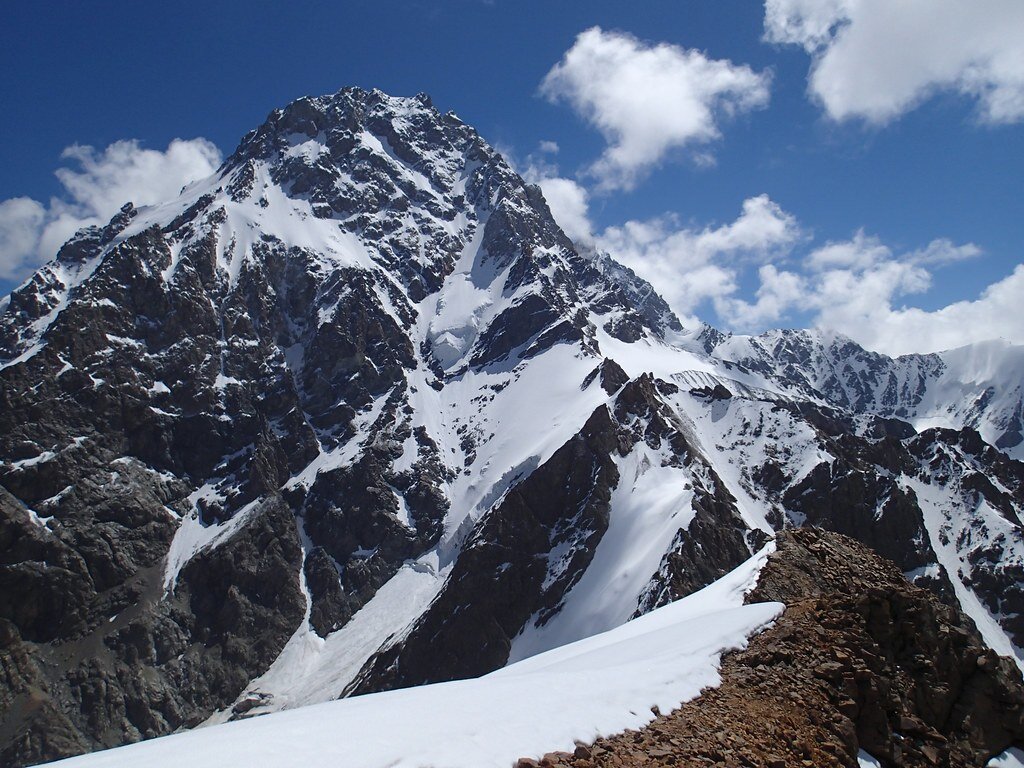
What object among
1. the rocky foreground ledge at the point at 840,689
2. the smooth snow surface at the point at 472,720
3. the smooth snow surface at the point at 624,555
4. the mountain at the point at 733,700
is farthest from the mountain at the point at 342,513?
the smooth snow surface at the point at 472,720

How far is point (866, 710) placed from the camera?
56.3ft

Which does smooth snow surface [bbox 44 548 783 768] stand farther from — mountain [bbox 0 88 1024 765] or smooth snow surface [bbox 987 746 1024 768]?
mountain [bbox 0 88 1024 765]

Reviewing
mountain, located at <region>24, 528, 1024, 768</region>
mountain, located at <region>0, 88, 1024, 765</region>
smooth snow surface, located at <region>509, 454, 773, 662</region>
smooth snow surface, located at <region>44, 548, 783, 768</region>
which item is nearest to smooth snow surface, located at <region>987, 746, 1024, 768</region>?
mountain, located at <region>24, 528, 1024, 768</region>

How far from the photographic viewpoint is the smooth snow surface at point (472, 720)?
10.8 meters

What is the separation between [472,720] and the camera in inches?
493

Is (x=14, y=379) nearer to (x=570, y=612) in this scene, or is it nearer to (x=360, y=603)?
(x=360, y=603)

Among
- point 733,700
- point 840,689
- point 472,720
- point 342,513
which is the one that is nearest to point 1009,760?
point 840,689

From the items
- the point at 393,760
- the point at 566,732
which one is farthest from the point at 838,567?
the point at 393,760

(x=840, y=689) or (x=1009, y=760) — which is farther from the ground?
(x=840, y=689)

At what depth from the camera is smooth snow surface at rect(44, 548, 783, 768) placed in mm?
10750

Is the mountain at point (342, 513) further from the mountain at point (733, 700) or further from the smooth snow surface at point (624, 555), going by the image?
the mountain at point (733, 700)

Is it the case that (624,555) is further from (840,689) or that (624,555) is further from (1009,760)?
(840,689)

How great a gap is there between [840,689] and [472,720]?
1033cm

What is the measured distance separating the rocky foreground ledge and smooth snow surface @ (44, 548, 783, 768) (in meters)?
0.51
